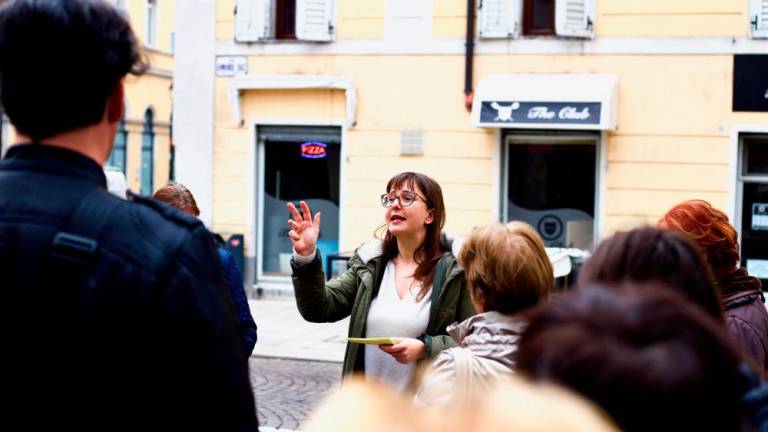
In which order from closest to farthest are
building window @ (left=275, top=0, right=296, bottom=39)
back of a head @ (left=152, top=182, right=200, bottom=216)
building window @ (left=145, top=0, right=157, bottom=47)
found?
back of a head @ (left=152, top=182, right=200, bottom=216) < building window @ (left=275, top=0, right=296, bottom=39) < building window @ (left=145, top=0, right=157, bottom=47)

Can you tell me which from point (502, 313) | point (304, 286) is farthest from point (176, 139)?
point (502, 313)

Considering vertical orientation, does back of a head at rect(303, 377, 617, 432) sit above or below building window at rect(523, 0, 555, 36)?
below

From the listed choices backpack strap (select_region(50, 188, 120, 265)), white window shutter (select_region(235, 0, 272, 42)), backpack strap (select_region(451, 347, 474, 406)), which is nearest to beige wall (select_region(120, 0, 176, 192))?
white window shutter (select_region(235, 0, 272, 42))

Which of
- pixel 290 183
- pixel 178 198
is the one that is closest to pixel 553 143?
pixel 290 183

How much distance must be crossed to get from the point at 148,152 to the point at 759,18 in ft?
79.3

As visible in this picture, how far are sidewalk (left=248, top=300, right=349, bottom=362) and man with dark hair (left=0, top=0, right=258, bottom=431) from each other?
953cm

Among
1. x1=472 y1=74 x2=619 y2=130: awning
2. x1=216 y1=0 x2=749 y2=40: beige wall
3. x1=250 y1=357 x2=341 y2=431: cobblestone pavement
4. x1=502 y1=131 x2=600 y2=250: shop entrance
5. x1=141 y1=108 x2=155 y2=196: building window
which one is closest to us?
x1=250 y1=357 x2=341 y2=431: cobblestone pavement

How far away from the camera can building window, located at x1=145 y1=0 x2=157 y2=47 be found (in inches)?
1265

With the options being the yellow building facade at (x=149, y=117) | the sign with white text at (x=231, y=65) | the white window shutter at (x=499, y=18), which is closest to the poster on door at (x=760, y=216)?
the white window shutter at (x=499, y=18)

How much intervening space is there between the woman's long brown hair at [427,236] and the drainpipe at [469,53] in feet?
32.6

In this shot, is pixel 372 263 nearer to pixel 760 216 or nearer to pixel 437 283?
pixel 437 283

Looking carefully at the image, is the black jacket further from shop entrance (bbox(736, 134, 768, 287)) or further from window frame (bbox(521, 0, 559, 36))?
window frame (bbox(521, 0, 559, 36))

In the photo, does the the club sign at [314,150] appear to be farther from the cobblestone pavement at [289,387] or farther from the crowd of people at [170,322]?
the crowd of people at [170,322]

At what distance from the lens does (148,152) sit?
35.0 m
